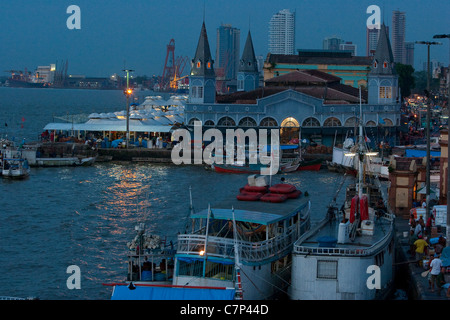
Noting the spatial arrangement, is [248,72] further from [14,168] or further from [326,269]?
[326,269]

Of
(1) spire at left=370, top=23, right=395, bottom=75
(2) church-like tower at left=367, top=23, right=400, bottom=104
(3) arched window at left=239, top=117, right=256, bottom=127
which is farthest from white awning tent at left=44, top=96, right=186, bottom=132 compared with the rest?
(1) spire at left=370, top=23, right=395, bottom=75

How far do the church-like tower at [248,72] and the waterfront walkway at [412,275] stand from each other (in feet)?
169

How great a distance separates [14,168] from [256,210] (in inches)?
1144

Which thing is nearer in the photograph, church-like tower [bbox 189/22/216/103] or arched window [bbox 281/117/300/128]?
arched window [bbox 281/117/300/128]

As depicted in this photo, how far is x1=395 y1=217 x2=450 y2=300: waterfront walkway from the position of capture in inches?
730

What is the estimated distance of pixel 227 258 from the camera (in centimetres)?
1820

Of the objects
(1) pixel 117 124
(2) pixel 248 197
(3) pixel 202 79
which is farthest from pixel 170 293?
(1) pixel 117 124

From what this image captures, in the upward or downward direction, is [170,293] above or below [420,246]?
below

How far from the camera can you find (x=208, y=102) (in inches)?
2406

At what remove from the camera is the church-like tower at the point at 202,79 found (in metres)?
61.3

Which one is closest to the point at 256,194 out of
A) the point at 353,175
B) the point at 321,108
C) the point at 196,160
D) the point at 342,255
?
the point at 342,255

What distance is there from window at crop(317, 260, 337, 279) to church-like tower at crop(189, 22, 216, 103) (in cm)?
4320

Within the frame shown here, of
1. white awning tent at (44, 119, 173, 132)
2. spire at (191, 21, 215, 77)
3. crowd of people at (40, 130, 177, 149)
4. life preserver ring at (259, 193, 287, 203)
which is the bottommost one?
life preserver ring at (259, 193, 287, 203)

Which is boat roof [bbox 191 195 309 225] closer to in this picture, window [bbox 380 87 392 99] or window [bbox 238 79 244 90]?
window [bbox 380 87 392 99]
